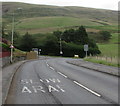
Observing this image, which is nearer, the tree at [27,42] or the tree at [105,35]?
the tree at [27,42]

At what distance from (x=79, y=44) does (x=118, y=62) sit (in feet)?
250

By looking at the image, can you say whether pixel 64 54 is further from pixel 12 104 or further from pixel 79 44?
pixel 12 104

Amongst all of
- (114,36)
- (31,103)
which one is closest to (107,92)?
(31,103)

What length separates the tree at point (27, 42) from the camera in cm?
9753

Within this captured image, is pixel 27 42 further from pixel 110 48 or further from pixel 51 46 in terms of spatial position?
pixel 110 48

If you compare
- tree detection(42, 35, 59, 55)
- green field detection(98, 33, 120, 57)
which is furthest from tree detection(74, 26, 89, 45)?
tree detection(42, 35, 59, 55)

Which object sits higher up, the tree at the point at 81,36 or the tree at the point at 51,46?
the tree at the point at 81,36

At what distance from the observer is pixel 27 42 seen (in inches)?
3868

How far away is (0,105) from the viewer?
9.17m

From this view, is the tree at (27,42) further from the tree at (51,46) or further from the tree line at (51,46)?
the tree at (51,46)

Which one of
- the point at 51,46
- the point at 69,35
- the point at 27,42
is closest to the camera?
the point at 27,42

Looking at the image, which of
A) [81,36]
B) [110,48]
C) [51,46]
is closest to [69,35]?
[81,36]

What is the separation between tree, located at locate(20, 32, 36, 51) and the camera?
97.5m

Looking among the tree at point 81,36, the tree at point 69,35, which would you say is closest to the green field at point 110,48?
the tree at point 81,36
